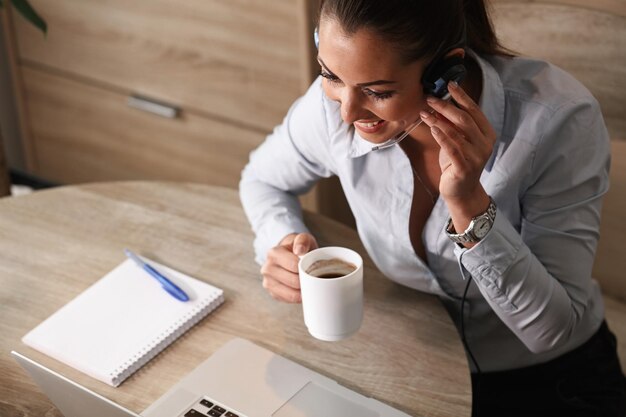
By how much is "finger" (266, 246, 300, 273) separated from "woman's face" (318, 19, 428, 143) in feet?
0.71

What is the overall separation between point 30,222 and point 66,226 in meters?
0.07

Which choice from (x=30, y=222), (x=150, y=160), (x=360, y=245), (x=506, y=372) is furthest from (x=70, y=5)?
(x=506, y=372)

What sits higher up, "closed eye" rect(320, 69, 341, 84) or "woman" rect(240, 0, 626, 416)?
"closed eye" rect(320, 69, 341, 84)

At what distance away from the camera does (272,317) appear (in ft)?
4.34

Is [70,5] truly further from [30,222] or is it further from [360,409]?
[360,409]

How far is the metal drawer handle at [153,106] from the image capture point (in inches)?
103

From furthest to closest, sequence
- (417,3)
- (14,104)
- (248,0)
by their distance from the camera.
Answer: (14,104), (248,0), (417,3)

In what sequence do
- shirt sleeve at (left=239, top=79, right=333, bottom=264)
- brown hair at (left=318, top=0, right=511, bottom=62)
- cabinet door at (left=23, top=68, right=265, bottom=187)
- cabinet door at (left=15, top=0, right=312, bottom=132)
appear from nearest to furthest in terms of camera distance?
brown hair at (left=318, top=0, right=511, bottom=62) < shirt sleeve at (left=239, top=79, right=333, bottom=264) < cabinet door at (left=15, top=0, right=312, bottom=132) < cabinet door at (left=23, top=68, right=265, bottom=187)

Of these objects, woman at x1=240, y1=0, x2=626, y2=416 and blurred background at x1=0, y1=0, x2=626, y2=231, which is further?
blurred background at x1=0, y1=0, x2=626, y2=231

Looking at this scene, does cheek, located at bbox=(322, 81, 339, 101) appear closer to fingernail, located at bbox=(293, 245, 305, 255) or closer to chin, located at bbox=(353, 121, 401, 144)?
chin, located at bbox=(353, 121, 401, 144)

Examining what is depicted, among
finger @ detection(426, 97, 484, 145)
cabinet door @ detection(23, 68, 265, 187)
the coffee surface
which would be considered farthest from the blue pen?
cabinet door @ detection(23, 68, 265, 187)

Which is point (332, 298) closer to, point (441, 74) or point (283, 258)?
point (283, 258)

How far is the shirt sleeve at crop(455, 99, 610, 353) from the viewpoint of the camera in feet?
4.18

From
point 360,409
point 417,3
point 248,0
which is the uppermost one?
point 417,3
